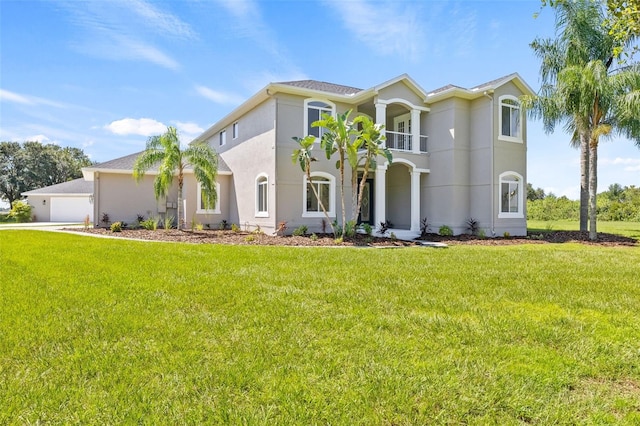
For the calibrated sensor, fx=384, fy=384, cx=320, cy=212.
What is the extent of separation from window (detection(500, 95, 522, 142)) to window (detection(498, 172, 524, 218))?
1.78 metres

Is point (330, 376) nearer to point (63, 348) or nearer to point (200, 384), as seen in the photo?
point (200, 384)

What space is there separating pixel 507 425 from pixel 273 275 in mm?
5424

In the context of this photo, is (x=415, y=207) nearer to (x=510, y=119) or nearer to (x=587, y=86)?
(x=510, y=119)

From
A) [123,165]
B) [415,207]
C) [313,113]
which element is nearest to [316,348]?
[313,113]

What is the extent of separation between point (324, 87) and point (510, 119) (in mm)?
8885

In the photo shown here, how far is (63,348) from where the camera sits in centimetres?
388

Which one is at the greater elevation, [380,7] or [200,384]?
[380,7]

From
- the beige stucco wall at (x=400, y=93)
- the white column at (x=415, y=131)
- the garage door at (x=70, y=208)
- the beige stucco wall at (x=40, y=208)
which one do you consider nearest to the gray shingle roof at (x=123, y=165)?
the beige stucco wall at (x=400, y=93)

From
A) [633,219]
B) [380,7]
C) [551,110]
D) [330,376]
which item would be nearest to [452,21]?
[380,7]

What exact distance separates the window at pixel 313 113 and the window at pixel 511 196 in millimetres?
8533

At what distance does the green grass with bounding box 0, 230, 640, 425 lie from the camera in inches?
112

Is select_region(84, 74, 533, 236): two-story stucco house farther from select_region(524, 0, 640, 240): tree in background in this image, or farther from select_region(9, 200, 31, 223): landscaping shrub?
select_region(9, 200, 31, 223): landscaping shrub

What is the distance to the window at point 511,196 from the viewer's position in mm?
17734

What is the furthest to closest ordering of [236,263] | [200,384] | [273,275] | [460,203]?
[460,203], [236,263], [273,275], [200,384]
